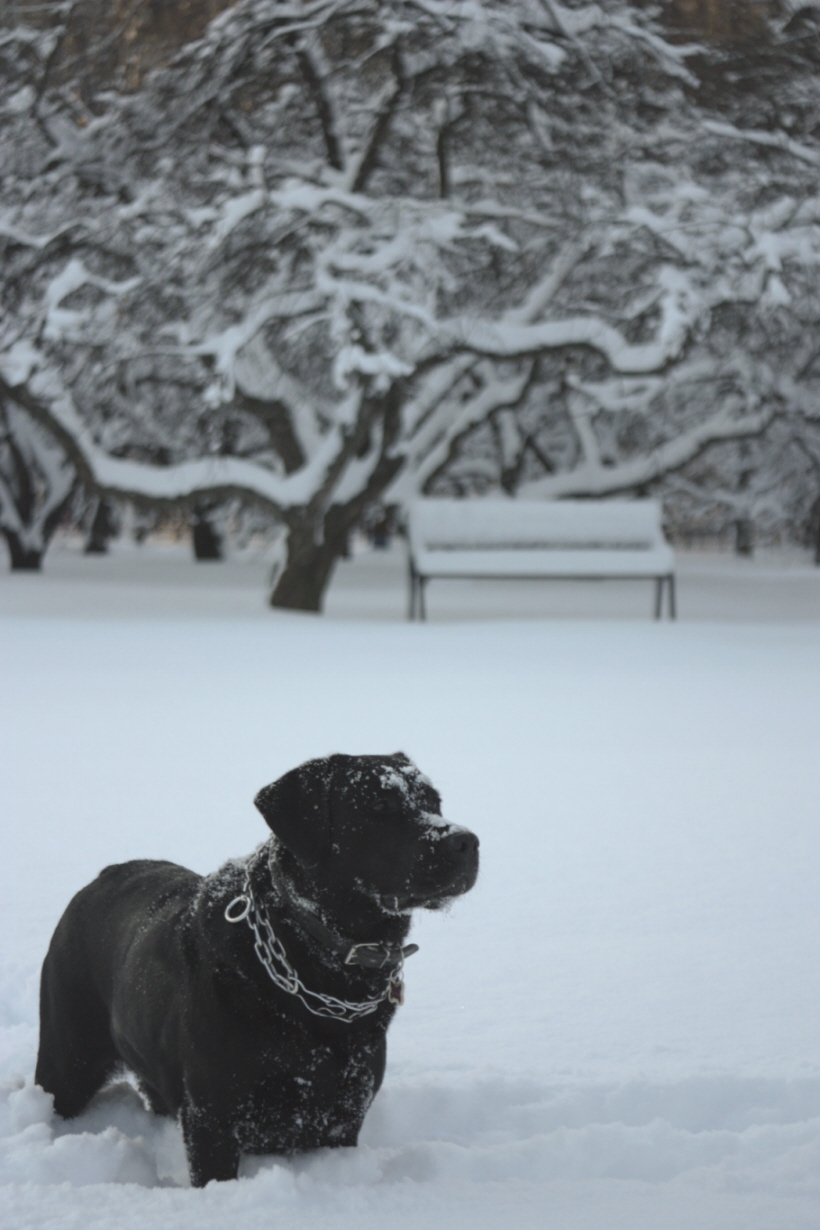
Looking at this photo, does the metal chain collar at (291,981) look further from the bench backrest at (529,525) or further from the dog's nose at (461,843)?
the bench backrest at (529,525)

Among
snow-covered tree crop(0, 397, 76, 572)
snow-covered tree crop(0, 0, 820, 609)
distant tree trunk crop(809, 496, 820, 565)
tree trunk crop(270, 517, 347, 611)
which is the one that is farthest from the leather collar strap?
distant tree trunk crop(809, 496, 820, 565)

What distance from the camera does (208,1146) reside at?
7.52ft

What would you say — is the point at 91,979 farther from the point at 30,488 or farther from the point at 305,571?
the point at 30,488

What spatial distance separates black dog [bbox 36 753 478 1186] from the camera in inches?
89.6

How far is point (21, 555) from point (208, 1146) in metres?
20.5

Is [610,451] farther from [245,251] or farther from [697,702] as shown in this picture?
[697,702]

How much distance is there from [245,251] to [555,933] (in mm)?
10005

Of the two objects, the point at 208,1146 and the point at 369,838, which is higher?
the point at 369,838

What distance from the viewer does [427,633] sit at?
11.9 m

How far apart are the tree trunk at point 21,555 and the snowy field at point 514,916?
11.8 meters

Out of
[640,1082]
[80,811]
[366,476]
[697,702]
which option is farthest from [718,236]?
[640,1082]

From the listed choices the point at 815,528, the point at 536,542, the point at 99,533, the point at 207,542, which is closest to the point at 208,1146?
the point at 536,542

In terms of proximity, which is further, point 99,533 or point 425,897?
point 99,533

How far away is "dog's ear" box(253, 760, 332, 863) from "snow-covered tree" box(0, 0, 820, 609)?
379 inches
